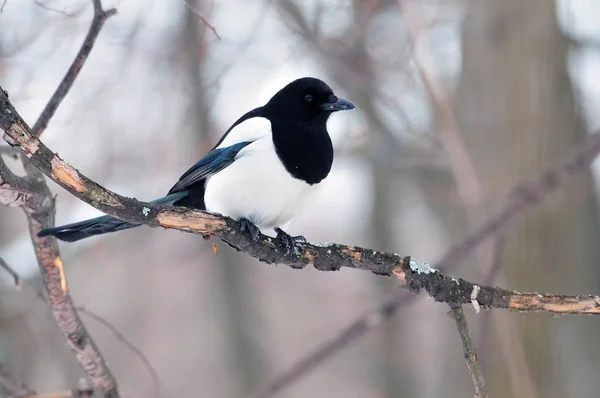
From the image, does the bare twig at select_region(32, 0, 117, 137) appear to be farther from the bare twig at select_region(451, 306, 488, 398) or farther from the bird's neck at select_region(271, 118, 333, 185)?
the bare twig at select_region(451, 306, 488, 398)

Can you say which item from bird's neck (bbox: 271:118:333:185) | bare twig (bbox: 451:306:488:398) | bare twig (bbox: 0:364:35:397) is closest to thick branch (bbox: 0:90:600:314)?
bare twig (bbox: 451:306:488:398)

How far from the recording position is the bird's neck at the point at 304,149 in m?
2.48

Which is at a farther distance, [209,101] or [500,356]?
[209,101]

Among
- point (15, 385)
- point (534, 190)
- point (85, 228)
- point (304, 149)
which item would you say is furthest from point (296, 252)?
point (534, 190)

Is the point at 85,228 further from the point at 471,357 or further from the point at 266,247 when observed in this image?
the point at 471,357

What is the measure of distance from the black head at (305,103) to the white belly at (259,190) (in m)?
0.22

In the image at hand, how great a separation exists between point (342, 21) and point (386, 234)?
1.87m

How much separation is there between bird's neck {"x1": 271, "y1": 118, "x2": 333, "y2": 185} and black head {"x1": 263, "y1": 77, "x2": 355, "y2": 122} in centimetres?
4

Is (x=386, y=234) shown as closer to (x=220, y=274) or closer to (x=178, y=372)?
(x=220, y=274)

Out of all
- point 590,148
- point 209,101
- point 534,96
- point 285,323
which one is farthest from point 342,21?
point 285,323

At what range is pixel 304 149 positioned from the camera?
2.52 metres

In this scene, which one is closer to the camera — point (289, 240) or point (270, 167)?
point (289, 240)

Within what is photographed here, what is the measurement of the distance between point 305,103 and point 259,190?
48cm

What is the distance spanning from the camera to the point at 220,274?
6027mm
